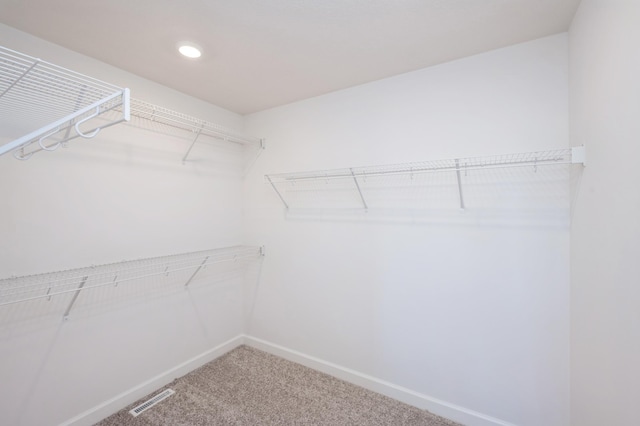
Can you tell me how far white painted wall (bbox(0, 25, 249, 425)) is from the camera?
5.00 feet

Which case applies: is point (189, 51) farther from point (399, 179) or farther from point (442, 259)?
point (442, 259)

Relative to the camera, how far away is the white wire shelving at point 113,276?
147cm

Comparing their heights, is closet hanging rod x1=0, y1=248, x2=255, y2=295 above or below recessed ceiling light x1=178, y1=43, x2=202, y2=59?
below

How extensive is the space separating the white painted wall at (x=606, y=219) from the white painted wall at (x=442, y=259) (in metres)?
0.12

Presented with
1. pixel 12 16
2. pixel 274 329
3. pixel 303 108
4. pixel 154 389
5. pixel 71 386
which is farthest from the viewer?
pixel 274 329

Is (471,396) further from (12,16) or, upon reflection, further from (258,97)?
(12,16)

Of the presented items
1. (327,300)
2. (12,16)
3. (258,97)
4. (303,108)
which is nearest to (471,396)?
(327,300)

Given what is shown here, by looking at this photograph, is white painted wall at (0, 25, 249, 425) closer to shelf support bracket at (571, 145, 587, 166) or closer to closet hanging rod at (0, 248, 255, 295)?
closet hanging rod at (0, 248, 255, 295)

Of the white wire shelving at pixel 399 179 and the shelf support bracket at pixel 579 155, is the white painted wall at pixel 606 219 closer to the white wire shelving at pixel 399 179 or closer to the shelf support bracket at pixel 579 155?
the shelf support bracket at pixel 579 155

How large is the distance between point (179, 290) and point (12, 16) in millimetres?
1867

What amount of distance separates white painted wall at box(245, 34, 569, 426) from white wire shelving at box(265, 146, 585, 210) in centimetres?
8

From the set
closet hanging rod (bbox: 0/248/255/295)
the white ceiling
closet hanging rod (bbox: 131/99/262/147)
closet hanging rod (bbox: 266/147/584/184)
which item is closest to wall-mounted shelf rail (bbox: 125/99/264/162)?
closet hanging rod (bbox: 131/99/262/147)

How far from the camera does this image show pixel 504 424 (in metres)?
1.66

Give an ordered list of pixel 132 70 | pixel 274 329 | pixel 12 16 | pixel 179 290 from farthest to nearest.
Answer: pixel 274 329, pixel 179 290, pixel 132 70, pixel 12 16
